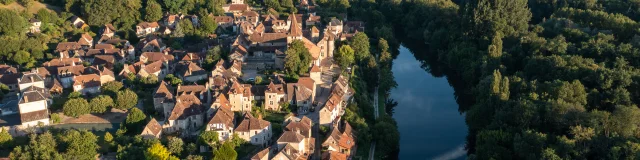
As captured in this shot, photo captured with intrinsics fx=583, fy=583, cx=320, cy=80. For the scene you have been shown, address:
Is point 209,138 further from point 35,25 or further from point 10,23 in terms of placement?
point 35,25

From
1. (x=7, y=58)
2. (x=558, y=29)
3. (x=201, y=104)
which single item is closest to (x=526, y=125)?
(x=201, y=104)

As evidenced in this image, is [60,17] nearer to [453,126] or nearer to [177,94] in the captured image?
[177,94]

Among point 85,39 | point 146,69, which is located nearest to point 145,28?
point 85,39

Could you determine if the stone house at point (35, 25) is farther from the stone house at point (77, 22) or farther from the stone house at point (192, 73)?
the stone house at point (192, 73)

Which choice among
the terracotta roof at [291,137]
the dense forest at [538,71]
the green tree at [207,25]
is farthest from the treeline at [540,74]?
the green tree at [207,25]

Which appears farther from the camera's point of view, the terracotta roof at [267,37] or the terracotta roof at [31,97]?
the terracotta roof at [267,37]
